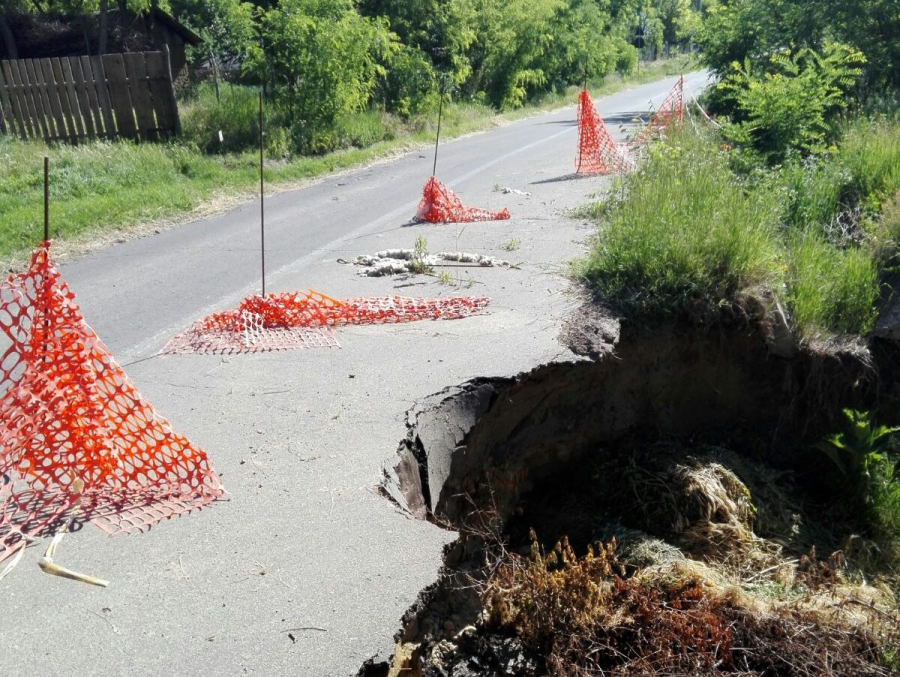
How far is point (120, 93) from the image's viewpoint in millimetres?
16250

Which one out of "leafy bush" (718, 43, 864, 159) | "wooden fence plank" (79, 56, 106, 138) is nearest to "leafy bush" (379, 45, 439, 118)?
"wooden fence plank" (79, 56, 106, 138)

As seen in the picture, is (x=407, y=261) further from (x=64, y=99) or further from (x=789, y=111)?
(x=64, y=99)

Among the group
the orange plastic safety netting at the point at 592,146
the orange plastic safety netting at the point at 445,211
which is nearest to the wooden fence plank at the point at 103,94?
the orange plastic safety netting at the point at 445,211

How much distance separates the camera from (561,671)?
367cm

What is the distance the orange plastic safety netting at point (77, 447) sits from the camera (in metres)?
4.10

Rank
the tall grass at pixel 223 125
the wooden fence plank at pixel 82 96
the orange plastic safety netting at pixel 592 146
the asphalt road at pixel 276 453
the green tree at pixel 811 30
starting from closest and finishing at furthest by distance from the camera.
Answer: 1. the asphalt road at pixel 276 453
2. the green tree at pixel 811 30
3. the orange plastic safety netting at pixel 592 146
4. the wooden fence plank at pixel 82 96
5. the tall grass at pixel 223 125

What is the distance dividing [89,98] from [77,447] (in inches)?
544

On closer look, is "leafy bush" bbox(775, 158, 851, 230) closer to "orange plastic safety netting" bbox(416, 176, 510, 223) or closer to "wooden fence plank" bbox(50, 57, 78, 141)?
"orange plastic safety netting" bbox(416, 176, 510, 223)

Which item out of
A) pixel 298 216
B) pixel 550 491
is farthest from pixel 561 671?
pixel 298 216

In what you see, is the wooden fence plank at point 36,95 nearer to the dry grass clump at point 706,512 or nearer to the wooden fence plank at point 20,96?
the wooden fence plank at point 20,96

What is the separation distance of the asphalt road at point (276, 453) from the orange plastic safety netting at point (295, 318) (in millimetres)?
199

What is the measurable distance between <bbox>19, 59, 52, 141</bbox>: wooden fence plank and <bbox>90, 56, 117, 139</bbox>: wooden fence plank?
1.02 m

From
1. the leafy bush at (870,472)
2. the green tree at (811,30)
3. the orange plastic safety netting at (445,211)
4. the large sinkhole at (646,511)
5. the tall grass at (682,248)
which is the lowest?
the leafy bush at (870,472)

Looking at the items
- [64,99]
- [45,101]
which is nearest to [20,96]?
[45,101]
